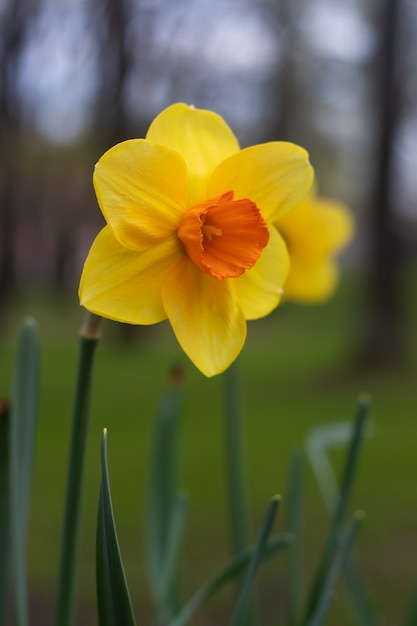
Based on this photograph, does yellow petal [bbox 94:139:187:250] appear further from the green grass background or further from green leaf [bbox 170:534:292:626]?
the green grass background

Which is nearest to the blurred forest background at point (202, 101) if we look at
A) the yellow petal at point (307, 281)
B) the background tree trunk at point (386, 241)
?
the background tree trunk at point (386, 241)

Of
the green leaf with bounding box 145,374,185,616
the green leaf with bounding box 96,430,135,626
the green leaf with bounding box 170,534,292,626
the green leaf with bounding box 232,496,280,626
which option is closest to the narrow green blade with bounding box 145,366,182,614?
the green leaf with bounding box 145,374,185,616

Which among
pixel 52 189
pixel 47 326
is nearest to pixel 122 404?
pixel 52 189

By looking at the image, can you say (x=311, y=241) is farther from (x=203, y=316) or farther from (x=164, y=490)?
(x=203, y=316)

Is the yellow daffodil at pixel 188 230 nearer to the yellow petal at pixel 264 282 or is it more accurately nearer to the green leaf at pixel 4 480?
the yellow petal at pixel 264 282

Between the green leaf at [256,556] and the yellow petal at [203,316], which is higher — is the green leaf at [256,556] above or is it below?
below

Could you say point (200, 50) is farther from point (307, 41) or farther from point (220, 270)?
point (220, 270)
